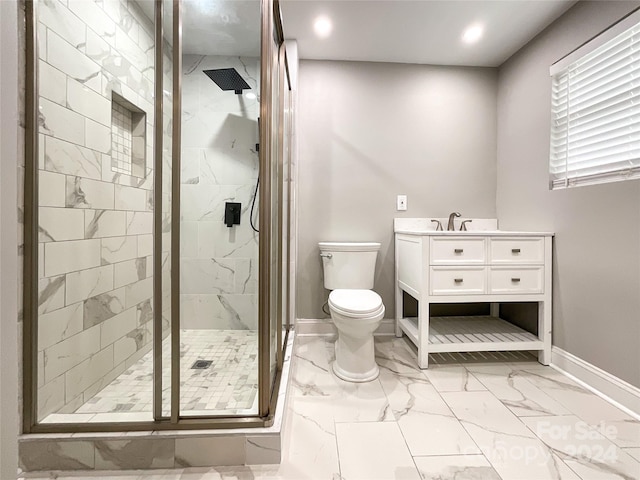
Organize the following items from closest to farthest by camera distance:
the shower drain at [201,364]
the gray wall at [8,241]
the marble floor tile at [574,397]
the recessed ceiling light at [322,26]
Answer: the gray wall at [8,241], the marble floor tile at [574,397], the shower drain at [201,364], the recessed ceiling light at [322,26]

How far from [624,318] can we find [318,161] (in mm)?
2048

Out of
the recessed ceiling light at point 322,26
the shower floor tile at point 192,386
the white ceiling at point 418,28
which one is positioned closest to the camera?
the shower floor tile at point 192,386

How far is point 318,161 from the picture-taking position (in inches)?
95.4

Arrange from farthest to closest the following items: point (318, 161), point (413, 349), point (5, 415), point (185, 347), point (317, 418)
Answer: point (318, 161)
point (413, 349)
point (317, 418)
point (185, 347)
point (5, 415)

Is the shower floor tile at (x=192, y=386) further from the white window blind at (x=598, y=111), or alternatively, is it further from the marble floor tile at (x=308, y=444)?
the white window blind at (x=598, y=111)

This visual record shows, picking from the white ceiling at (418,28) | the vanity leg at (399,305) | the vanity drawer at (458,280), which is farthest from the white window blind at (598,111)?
the vanity leg at (399,305)

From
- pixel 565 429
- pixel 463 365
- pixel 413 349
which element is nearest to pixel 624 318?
pixel 565 429

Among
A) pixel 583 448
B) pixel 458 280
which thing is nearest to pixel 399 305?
pixel 458 280

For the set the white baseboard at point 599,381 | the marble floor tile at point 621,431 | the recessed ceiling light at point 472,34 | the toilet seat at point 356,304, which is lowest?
the marble floor tile at point 621,431

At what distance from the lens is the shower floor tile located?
1179 millimetres

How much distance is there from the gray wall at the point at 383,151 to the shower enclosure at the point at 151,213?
2.22 feet

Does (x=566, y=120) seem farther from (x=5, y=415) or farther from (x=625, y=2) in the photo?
(x=5, y=415)

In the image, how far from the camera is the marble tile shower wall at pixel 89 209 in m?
1.20

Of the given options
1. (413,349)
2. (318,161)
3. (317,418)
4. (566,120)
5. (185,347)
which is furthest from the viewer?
(318,161)
